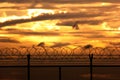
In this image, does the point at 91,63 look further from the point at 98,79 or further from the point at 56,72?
the point at 56,72

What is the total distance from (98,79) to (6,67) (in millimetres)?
4748

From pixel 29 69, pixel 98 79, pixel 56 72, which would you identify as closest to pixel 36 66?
pixel 29 69

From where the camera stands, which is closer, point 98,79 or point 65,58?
point 65,58

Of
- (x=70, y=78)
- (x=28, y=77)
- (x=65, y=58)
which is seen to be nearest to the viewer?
(x=65, y=58)

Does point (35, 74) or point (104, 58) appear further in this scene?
point (35, 74)

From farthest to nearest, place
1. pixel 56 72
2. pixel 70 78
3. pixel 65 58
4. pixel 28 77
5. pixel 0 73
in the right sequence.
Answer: pixel 56 72 → pixel 70 78 → pixel 0 73 → pixel 28 77 → pixel 65 58

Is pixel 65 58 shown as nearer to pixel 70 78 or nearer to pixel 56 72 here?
pixel 70 78

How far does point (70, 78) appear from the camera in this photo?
22.9 m

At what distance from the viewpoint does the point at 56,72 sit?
24484 mm

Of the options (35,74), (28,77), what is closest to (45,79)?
(35,74)

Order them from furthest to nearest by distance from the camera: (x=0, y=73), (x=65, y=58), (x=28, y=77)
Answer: (x=0, y=73)
(x=28, y=77)
(x=65, y=58)

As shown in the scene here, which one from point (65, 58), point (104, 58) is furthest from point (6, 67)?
point (104, 58)

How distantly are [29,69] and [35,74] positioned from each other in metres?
2.26

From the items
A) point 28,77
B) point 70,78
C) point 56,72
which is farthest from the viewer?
point 56,72
